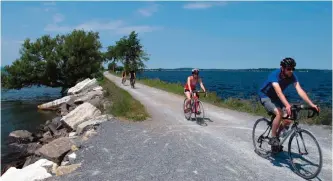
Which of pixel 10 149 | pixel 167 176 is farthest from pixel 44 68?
pixel 167 176

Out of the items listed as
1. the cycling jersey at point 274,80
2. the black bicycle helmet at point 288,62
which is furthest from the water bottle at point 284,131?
the black bicycle helmet at point 288,62

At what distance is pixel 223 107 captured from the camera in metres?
19.1

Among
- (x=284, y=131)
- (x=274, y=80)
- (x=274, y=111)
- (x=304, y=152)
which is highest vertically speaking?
(x=274, y=80)

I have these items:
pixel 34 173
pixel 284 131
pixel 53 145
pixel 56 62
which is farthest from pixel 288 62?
pixel 56 62

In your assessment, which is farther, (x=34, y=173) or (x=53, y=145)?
(x=53, y=145)

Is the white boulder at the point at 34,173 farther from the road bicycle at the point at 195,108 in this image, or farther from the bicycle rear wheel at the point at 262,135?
the road bicycle at the point at 195,108

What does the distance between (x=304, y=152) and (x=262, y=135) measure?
4.65ft

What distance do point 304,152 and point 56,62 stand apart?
4814 centimetres

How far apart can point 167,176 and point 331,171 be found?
143 inches

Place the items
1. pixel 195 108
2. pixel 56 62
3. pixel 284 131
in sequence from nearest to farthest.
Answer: pixel 284 131, pixel 195 108, pixel 56 62

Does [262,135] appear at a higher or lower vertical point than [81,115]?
higher

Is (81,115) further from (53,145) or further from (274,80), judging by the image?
(274,80)

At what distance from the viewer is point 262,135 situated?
29.0ft

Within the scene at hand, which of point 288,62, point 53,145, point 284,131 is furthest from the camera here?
point 53,145
